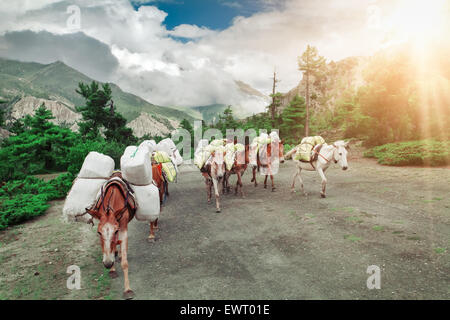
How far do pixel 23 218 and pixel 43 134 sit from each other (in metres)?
16.3

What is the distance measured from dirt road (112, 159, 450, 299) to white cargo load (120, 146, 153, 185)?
6.75ft

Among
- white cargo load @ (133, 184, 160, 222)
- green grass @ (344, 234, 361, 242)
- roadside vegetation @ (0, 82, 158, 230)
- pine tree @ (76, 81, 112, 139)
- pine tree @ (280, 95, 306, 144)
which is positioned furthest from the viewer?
pine tree @ (280, 95, 306, 144)

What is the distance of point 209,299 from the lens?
4133mm

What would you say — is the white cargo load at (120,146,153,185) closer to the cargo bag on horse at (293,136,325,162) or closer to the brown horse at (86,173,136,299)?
the brown horse at (86,173,136,299)

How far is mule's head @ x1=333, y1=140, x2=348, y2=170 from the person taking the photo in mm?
9234

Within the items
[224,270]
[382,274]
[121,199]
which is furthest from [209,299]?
[382,274]

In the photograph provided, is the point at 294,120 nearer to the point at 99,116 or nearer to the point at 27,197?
the point at 99,116

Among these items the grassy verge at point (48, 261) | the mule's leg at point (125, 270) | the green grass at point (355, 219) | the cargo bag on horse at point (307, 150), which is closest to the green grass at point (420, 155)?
the cargo bag on horse at point (307, 150)

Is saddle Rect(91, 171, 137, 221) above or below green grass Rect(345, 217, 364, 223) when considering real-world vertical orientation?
above

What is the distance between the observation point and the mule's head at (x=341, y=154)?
30.3 feet

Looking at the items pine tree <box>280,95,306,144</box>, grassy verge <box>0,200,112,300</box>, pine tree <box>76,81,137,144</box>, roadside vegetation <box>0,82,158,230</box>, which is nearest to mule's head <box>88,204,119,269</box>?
grassy verge <box>0,200,112,300</box>

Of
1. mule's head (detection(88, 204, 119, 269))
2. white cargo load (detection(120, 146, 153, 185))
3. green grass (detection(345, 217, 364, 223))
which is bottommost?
green grass (detection(345, 217, 364, 223))

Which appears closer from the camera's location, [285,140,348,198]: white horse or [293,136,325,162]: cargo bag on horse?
[285,140,348,198]: white horse
